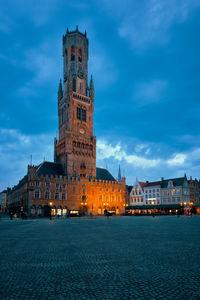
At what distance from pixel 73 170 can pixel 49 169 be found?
865 centimetres

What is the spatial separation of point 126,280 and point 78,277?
138 centimetres

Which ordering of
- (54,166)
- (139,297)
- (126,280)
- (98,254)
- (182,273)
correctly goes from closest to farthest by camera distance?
(139,297)
(126,280)
(182,273)
(98,254)
(54,166)

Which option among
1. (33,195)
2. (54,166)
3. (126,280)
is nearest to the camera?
(126,280)

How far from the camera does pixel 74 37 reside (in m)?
99.1

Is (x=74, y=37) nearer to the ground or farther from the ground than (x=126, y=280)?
farther from the ground

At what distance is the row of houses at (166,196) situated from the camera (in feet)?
289

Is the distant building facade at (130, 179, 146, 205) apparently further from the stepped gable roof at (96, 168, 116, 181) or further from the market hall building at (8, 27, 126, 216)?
the stepped gable roof at (96, 168, 116, 181)

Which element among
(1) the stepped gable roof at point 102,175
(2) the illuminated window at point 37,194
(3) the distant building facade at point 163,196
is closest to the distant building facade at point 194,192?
(3) the distant building facade at point 163,196

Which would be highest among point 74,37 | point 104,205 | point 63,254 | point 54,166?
point 74,37

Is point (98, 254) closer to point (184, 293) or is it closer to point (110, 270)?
point (110, 270)

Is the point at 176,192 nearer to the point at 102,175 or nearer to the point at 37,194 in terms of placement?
the point at 102,175

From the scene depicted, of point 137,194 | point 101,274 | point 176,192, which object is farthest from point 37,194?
point 101,274

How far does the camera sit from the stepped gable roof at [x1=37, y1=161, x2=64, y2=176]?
76812mm

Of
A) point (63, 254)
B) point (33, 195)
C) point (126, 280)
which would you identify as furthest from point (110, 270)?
point (33, 195)
